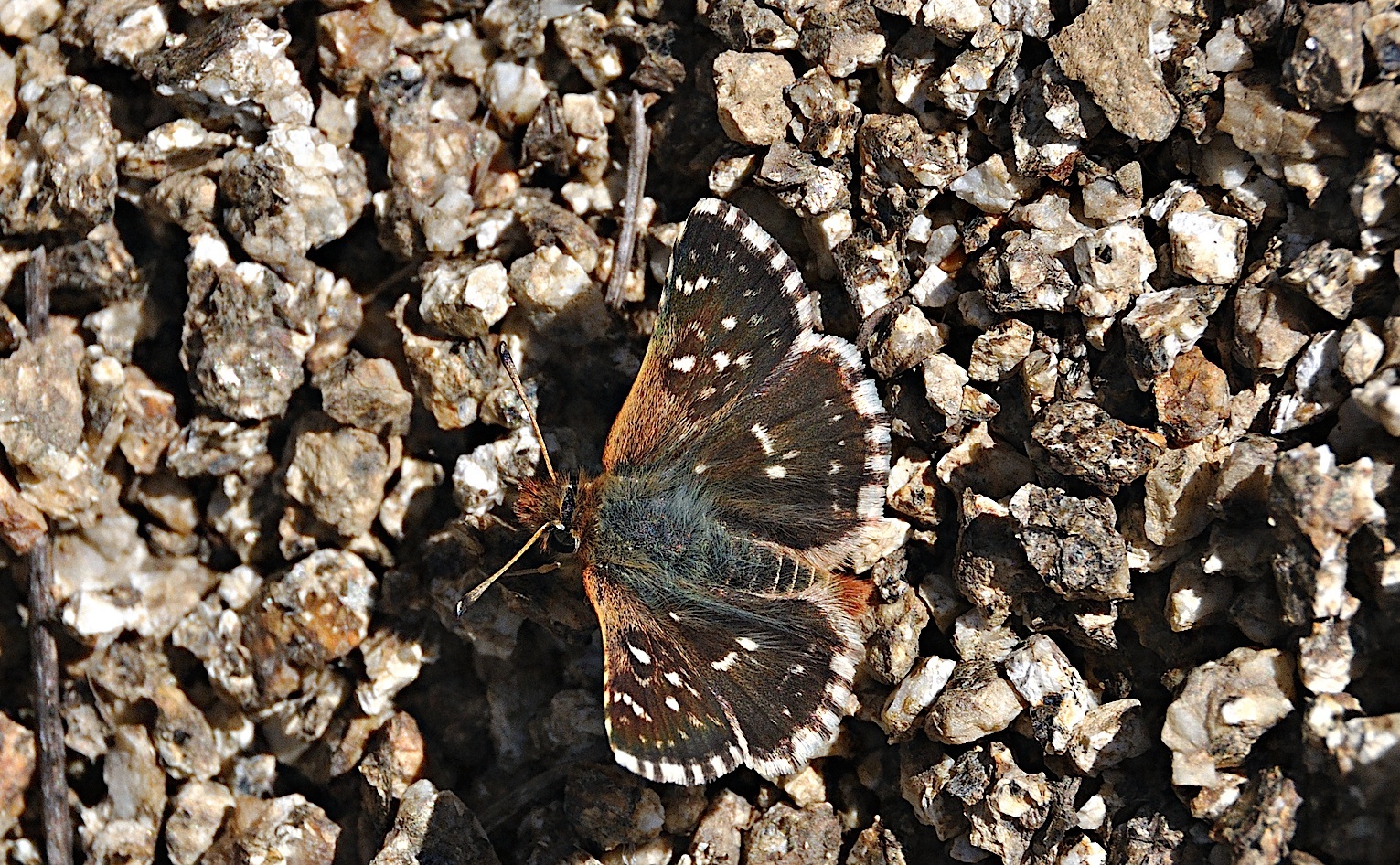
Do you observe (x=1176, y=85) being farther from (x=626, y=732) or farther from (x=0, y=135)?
(x=0, y=135)

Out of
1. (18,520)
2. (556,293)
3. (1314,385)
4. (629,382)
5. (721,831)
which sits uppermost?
(1314,385)

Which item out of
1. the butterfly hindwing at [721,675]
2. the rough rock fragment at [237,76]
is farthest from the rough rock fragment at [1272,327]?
the rough rock fragment at [237,76]

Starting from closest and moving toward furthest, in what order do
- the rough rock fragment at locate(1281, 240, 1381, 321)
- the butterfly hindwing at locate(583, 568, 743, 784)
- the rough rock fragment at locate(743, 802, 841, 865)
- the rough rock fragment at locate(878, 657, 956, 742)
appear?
1. the rough rock fragment at locate(1281, 240, 1381, 321)
2. the butterfly hindwing at locate(583, 568, 743, 784)
3. the rough rock fragment at locate(878, 657, 956, 742)
4. the rough rock fragment at locate(743, 802, 841, 865)

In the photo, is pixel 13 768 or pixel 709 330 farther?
pixel 13 768

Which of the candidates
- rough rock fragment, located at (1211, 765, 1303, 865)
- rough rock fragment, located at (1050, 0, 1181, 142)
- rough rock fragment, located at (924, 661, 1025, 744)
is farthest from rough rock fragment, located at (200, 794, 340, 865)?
rough rock fragment, located at (1050, 0, 1181, 142)

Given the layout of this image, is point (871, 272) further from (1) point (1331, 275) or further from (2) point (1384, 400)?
(2) point (1384, 400)

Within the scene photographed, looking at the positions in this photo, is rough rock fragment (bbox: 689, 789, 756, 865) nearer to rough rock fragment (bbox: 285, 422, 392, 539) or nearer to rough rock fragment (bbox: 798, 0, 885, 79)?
rough rock fragment (bbox: 285, 422, 392, 539)

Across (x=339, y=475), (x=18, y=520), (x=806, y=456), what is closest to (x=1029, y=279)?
(x=806, y=456)
